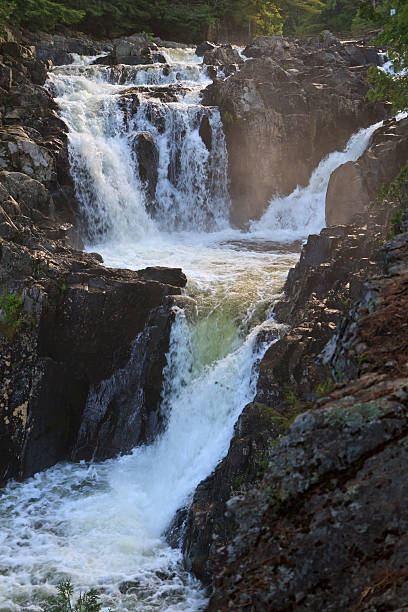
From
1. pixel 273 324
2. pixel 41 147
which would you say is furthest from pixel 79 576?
pixel 41 147

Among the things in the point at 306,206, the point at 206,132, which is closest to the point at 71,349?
the point at 306,206

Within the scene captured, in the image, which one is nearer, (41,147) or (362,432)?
(362,432)

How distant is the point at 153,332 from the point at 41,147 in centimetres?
1071

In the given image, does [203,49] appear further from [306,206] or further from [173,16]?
[306,206]

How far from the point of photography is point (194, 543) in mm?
10094

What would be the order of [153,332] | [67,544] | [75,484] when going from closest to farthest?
[67,544] < [75,484] < [153,332]

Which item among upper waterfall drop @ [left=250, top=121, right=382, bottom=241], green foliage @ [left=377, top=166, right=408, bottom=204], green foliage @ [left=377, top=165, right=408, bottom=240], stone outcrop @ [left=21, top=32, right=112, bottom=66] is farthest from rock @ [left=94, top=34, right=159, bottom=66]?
green foliage @ [left=377, top=166, right=408, bottom=204]

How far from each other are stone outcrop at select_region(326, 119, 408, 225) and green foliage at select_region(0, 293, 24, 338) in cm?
1201

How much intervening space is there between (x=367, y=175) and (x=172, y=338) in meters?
10.5

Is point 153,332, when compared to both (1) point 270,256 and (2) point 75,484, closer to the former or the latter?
(2) point 75,484

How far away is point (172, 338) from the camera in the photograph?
14539mm

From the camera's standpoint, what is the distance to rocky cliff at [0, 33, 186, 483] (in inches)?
552

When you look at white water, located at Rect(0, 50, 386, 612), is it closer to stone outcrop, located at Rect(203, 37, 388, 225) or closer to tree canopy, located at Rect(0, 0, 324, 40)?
stone outcrop, located at Rect(203, 37, 388, 225)

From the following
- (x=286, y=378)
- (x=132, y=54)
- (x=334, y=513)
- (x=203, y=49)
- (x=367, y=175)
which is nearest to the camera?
(x=334, y=513)
